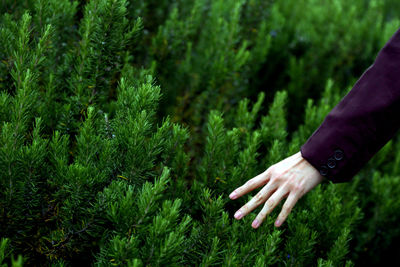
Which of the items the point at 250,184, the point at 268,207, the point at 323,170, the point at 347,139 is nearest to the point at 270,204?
the point at 268,207

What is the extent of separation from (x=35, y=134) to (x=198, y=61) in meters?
2.06

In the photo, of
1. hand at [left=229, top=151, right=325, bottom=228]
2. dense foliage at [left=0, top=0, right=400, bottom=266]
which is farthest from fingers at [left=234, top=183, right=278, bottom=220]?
dense foliage at [left=0, top=0, right=400, bottom=266]

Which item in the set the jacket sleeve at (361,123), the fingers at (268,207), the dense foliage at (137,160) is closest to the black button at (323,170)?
the jacket sleeve at (361,123)

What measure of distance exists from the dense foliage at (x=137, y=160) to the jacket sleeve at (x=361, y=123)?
1.20 feet

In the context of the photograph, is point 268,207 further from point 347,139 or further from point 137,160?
point 137,160

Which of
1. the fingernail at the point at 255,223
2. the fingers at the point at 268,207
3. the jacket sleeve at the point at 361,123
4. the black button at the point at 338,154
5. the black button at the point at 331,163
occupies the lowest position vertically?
the fingernail at the point at 255,223

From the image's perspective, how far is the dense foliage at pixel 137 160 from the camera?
4.80ft

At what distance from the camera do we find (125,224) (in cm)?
140

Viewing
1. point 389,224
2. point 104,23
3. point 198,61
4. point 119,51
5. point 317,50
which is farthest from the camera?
point 317,50

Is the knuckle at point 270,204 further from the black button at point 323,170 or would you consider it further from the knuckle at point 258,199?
the black button at point 323,170

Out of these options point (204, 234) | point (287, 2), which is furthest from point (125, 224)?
point (287, 2)

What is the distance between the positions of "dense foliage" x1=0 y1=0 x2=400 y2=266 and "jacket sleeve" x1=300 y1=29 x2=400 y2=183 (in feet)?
1.20

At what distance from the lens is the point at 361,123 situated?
150 cm

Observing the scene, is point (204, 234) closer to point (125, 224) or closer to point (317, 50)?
point (125, 224)
